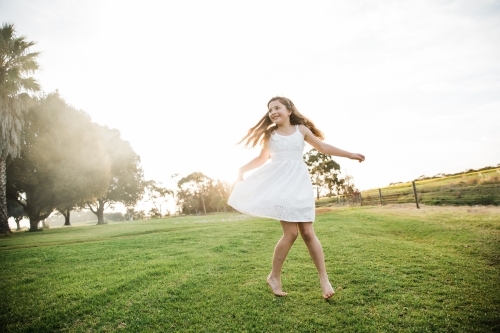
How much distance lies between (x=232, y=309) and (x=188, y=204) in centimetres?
6398

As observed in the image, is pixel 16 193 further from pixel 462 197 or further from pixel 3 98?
pixel 462 197

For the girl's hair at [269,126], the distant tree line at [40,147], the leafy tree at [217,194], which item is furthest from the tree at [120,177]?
the girl's hair at [269,126]

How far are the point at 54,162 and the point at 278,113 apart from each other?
29.0 metres

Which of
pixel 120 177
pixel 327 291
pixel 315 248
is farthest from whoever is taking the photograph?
pixel 120 177

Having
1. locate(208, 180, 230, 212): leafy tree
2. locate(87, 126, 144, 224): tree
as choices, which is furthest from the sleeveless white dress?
locate(208, 180, 230, 212): leafy tree

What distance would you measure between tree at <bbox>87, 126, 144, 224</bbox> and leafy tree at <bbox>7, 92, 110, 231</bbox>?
1387 centimetres

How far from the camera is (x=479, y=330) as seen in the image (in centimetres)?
228

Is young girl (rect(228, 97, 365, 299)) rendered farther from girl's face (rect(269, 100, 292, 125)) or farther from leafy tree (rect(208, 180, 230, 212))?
leafy tree (rect(208, 180, 230, 212))

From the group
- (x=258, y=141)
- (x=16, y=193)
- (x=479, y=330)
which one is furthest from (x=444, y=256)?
(x=16, y=193)

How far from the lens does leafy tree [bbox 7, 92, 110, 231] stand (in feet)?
79.2

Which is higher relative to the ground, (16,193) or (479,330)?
(16,193)

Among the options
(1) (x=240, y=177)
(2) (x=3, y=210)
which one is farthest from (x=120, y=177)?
(1) (x=240, y=177)

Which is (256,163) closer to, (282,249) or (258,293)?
(282,249)

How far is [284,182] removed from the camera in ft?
Result: 10.9
